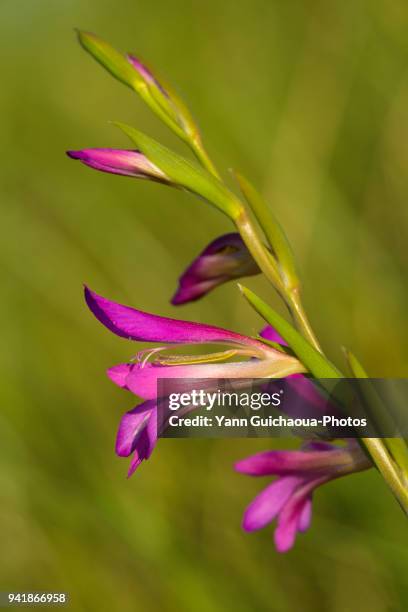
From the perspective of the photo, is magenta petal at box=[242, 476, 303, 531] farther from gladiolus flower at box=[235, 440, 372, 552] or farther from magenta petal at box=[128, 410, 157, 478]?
magenta petal at box=[128, 410, 157, 478]

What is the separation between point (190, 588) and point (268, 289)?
1064 millimetres

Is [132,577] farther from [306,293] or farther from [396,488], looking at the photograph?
[396,488]

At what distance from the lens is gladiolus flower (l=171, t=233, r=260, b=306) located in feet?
3.12

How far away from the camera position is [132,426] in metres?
0.77

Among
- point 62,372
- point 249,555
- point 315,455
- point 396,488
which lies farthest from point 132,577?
point 396,488

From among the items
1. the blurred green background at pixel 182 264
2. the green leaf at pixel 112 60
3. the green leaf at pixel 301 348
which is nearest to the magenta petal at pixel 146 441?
the green leaf at pixel 301 348

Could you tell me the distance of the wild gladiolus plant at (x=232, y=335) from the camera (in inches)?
30.2

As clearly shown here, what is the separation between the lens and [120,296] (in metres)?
2.70

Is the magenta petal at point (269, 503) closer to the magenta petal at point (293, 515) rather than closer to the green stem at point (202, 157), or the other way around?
the magenta petal at point (293, 515)

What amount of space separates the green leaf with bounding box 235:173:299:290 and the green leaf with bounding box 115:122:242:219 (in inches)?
1.1

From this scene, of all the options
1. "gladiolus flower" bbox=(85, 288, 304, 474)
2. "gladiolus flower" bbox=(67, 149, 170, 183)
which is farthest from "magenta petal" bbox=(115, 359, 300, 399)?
"gladiolus flower" bbox=(67, 149, 170, 183)

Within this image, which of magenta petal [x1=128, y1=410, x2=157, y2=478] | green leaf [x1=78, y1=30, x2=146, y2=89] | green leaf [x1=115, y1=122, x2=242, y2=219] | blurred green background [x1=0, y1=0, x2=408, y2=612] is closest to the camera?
magenta petal [x1=128, y1=410, x2=157, y2=478]

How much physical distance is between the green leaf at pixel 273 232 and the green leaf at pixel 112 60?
227 mm

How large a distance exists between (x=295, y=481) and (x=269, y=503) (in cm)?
4
